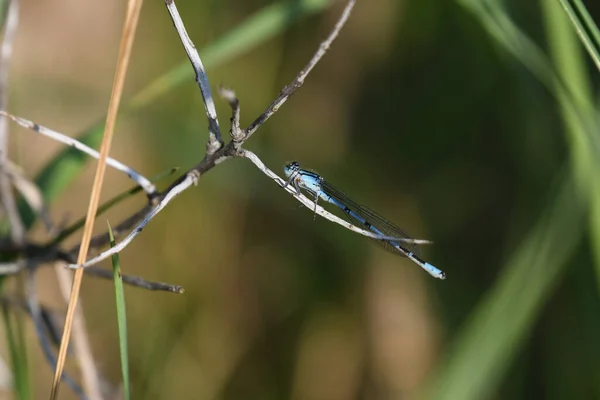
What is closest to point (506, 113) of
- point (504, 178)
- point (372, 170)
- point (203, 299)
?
point (504, 178)

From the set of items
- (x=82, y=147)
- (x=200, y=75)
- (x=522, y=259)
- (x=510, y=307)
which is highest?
(x=82, y=147)

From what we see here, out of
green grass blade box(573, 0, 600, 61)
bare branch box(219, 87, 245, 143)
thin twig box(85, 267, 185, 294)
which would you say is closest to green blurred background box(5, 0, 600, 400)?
thin twig box(85, 267, 185, 294)

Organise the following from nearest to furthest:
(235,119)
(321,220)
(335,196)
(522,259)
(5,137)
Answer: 1. (235,119)
2. (5,137)
3. (522,259)
4. (335,196)
5. (321,220)

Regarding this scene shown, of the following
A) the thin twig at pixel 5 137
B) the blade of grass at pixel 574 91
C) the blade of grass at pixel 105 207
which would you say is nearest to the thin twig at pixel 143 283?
the blade of grass at pixel 105 207

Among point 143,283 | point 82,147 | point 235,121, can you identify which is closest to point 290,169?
point 143,283

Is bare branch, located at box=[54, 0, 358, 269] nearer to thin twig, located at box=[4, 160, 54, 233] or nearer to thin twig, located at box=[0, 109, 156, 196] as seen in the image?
thin twig, located at box=[0, 109, 156, 196]

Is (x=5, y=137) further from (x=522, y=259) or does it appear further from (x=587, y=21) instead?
(x=522, y=259)
